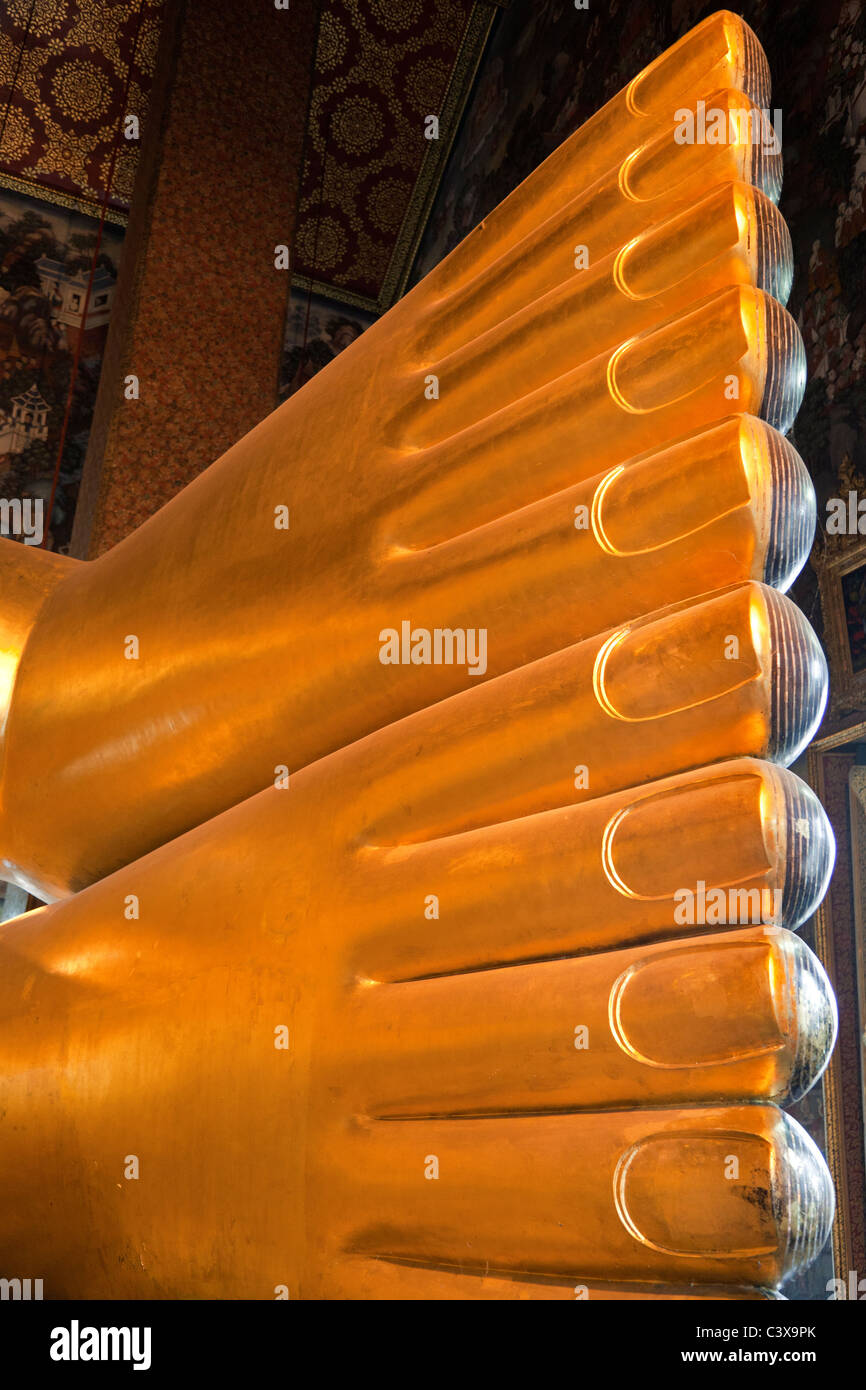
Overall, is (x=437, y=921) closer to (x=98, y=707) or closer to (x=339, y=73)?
(x=98, y=707)

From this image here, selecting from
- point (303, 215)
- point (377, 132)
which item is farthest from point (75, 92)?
point (377, 132)

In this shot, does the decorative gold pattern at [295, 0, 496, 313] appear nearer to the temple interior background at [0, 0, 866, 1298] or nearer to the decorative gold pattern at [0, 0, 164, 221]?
the temple interior background at [0, 0, 866, 1298]

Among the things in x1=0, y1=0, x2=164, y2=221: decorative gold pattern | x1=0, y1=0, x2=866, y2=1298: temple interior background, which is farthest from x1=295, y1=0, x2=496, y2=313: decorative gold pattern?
x1=0, y1=0, x2=164, y2=221: decorative gold pattern

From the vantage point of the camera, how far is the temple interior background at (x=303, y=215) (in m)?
2.99

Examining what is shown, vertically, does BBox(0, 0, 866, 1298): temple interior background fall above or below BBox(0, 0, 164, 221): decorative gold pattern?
below

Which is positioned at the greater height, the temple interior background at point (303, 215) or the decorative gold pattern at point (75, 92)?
the decorative gold pattern at point (75, 92)

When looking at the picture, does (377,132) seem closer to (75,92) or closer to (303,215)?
(303,215)

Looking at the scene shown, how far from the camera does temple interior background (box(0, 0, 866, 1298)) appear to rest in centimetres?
299

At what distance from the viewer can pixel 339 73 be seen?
504cm

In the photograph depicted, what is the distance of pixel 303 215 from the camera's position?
5418mm

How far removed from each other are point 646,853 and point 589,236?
498 mm

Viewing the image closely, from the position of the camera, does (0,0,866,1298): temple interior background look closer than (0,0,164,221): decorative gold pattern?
Yes

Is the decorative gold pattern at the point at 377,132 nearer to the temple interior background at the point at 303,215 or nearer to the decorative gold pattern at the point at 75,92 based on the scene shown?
the temple interior background at the point at 303,215

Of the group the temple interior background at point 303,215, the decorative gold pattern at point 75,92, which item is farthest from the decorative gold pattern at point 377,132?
the decorative gold pattern at point 75,92
